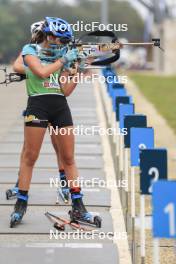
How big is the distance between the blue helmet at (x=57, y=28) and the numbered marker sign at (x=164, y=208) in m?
2.77

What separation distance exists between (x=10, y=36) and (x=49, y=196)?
102 metres

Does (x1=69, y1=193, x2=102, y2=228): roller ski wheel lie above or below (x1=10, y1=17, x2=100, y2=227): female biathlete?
below

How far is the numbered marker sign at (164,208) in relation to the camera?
5449 millimetres

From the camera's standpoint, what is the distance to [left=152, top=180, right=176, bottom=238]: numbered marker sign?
5449 mm

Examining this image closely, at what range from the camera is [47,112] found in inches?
319

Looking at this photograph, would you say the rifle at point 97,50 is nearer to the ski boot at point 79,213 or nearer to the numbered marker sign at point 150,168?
the ski boot at point 79,213

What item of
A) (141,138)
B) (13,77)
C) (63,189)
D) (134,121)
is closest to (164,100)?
(63,189)

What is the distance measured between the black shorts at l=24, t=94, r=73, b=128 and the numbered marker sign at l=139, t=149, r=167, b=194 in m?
1.83

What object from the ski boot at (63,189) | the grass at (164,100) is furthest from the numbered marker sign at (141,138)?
the grass at (164,100)

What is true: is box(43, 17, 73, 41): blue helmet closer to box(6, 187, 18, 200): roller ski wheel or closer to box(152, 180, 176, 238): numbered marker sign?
box(6, 187, 18, 200): roller ski wheel

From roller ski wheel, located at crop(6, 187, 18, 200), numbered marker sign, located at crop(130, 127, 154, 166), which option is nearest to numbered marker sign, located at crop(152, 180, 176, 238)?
numbered marker sign, located at crop(130, 127, 154, 166)

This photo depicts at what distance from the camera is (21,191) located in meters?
8.27

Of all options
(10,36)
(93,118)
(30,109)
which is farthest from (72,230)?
(10,36)

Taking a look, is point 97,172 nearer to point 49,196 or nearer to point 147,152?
point 49,196
